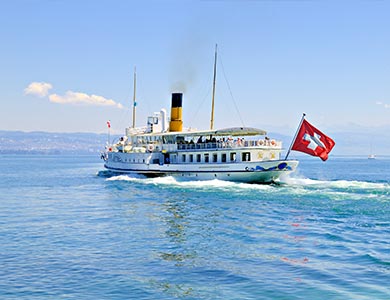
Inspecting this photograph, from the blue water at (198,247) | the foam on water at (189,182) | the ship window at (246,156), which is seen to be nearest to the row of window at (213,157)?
the ship window at (246,156)

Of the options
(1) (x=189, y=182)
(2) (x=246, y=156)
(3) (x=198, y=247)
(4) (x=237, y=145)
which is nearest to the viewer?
(3) (x=198, y=247)

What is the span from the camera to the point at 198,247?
802 inches

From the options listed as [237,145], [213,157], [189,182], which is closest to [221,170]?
[213,157]

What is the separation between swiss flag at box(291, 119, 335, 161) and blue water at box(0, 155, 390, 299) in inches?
239

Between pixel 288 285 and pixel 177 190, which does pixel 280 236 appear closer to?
pixel 288 285

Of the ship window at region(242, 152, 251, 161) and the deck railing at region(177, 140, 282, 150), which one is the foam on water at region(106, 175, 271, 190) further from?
the deck railing at region(177, 140, 282, 150)

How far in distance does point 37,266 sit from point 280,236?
36.5 ft

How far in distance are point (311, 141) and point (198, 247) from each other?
26063mm

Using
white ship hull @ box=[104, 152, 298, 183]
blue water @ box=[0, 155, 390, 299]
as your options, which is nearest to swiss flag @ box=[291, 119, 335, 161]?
white ship hull @ box=[104, 152, 298, 183]

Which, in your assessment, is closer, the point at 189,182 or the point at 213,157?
the point at 189,182

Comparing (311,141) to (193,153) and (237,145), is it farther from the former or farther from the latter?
(193,153)

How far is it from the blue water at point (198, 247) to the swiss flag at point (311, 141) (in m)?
6.08

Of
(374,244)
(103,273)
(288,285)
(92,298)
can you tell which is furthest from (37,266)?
(374,244)

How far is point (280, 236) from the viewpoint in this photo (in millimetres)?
22656
